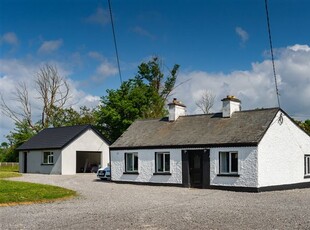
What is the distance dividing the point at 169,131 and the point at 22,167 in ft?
71.2

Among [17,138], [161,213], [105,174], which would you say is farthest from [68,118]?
[161,213]

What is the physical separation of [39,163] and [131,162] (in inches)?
645

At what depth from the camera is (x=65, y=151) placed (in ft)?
132

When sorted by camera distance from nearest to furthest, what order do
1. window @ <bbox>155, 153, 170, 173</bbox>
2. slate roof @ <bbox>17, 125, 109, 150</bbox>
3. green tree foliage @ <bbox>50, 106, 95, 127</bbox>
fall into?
window @ <bbox>155, 153, 170, 173</bbox>, slate roof @ <bbox>17, 125, 109, 150</bbox>, green tree foliage @ <bbox>50, 106, 95, 127</bbox>

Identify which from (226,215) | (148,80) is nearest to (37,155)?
(148,80)

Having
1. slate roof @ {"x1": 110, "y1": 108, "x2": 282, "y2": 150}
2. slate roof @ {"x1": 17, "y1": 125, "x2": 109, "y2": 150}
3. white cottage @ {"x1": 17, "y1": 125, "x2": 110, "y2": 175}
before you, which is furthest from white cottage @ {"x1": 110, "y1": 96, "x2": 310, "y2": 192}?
slate roof @ {"x1": 17, "y1": 125, "x2": 109, "y2": 150}

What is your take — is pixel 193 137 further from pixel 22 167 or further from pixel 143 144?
pixel 22 167

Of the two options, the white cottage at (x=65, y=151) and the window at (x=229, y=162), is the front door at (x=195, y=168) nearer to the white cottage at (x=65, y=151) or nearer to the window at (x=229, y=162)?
the window at (x=229, y=162)

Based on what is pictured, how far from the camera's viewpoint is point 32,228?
1109 cm

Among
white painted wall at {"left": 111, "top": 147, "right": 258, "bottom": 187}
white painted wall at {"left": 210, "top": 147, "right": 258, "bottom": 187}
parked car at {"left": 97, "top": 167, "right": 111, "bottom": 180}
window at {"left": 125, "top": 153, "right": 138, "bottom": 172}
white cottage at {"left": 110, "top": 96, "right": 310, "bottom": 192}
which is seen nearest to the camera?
white painted wall at {"left": 210, "top": 147, "right": 258, "bottom": 187}

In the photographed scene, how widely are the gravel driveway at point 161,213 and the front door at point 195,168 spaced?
6.11 m

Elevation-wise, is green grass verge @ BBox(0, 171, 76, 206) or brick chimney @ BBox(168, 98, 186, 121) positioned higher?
brick chimney @ BBox(168, 98, 186, 121)

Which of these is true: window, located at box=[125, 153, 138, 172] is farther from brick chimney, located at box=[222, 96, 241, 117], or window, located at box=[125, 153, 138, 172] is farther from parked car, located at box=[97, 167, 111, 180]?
brick chimney, located at box=[222, 96, 241, 117]

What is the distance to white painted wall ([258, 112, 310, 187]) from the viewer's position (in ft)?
75.9
